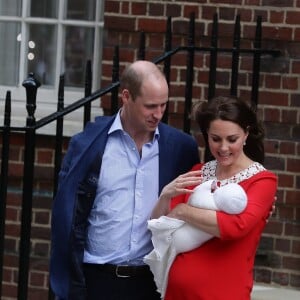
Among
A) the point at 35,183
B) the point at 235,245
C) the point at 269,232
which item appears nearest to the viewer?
the point at 235,245

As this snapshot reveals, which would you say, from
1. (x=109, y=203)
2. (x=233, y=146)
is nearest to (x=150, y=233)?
(x=109, y=203)

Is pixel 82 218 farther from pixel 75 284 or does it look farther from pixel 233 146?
pixel 233 146

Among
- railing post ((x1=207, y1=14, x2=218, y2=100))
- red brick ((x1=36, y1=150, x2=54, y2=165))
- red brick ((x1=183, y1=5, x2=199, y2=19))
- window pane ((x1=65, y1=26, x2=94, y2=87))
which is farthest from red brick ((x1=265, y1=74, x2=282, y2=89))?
red brick ((x1=36, y1=150, x2=54, y2=165))

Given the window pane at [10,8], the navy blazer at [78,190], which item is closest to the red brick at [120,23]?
the window pane at [10,8]

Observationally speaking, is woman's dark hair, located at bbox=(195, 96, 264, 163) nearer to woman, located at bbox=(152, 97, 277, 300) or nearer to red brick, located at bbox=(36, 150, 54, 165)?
woman, located at bbox=(152, 97, 277, 300)

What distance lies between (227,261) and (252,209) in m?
0.23

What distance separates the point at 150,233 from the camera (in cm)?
414

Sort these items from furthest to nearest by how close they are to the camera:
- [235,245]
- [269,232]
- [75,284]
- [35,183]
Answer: [35,183], [269,232], [75,284], [235,245]

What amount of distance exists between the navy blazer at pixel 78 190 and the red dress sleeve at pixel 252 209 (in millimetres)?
419

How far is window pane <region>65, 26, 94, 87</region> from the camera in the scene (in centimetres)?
659

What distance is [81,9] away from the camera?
657 cm

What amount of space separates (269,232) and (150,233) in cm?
190

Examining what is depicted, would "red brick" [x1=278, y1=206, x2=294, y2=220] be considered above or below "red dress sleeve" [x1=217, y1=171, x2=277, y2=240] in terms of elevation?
below

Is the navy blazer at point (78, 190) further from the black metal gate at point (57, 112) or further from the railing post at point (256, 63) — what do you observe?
the railing post at point (256, 63)
